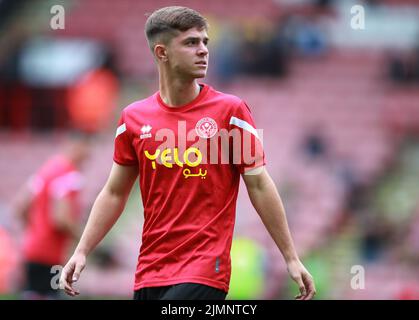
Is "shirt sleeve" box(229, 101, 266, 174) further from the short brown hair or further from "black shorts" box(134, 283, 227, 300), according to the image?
"black shorts" box(134, 283, 227, 300)

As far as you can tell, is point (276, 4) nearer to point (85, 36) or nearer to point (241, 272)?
point (85, 36)

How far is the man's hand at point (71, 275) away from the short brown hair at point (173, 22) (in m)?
1.12

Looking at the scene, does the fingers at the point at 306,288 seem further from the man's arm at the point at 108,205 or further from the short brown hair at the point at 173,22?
the short brown hair at the point at 173,22

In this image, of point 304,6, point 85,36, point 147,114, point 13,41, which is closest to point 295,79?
point 304,6

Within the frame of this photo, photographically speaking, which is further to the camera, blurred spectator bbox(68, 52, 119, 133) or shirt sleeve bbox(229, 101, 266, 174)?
blurred spectator bbox(68, 52, 119, 133)

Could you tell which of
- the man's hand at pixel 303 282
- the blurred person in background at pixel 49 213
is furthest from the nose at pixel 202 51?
the blurred person in background at pixel 49 213

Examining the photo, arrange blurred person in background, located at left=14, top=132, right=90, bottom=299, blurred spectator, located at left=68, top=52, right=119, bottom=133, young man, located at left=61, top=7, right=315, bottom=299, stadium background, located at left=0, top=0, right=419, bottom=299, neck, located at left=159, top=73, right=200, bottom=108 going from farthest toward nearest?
blurred spectator, located at left=68, top=52, right=119, bottom=133 → stadium background, located at left=0, top=0, right=419, bottom=299 → blurred person in background, located at left=14, top=132, right=90, bottom=299 → neck, located at left=159, top=73, right=200, bottom=108 → young man, located at left=61, top=7, right=315, bottom=299

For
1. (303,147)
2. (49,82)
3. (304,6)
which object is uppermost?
(304,6)

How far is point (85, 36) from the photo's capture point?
18.8m

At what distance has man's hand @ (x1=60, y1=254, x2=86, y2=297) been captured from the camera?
15.6 ft

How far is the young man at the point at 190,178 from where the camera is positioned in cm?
462

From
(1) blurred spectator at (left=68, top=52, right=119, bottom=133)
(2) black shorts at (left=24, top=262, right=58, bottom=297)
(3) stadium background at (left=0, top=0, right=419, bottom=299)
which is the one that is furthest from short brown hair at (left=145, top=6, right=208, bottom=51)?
(1) blurred spectator at (left=68, top=52, right=119, bottom=133)

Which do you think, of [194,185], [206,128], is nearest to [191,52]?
[206,128]

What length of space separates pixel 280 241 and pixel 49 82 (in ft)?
44.5
